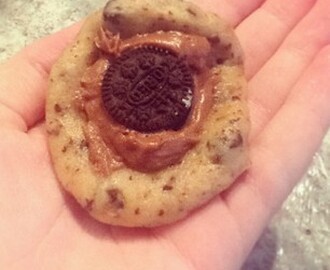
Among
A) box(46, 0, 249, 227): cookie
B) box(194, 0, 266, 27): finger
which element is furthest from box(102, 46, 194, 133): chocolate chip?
box(194, 0, 266, 27): finger

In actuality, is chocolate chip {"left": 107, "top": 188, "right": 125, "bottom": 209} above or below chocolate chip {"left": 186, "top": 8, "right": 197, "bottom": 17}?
below

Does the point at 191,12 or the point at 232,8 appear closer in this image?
the point at 191,12

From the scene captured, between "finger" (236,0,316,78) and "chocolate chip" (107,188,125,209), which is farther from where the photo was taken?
"finger" (236,0,316,78)

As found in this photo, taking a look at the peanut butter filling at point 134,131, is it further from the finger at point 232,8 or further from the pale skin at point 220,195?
the finger at point 232,8

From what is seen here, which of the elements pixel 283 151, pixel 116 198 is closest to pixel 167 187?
pixel 116 198

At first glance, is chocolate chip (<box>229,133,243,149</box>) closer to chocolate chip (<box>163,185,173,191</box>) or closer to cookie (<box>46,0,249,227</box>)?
cookie (<box>46,0,249,227</box>)

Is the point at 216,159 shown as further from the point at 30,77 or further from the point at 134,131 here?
the point at 30,77

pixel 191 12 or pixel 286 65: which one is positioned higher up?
pixel 191 12

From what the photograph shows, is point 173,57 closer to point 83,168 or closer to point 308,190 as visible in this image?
point 83,168
